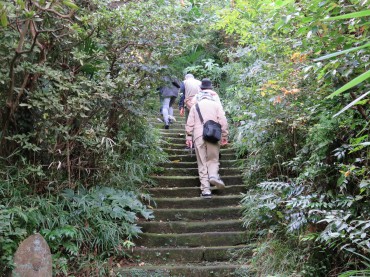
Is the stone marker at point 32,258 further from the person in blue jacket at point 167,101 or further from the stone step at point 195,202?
the person in blue jacket at point 167,101

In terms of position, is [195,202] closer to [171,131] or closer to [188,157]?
[188,157]

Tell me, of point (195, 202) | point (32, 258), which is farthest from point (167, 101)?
point (32, 258)

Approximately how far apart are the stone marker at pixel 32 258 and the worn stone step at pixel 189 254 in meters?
1.54

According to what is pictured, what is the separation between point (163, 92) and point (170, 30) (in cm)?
340

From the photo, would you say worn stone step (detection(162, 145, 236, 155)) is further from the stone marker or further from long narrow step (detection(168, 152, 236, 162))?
the stone marker

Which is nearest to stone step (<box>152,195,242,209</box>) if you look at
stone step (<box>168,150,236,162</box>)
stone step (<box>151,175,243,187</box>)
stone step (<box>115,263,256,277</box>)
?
stone step (<box>151,175,243,187</box>)

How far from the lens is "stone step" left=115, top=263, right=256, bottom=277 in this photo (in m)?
4.82

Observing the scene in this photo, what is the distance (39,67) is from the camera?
459 cm

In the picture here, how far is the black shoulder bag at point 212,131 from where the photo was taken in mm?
6695

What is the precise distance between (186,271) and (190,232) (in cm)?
94

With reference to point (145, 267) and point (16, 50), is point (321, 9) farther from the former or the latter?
point (145, 267)

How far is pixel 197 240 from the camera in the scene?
5582mm

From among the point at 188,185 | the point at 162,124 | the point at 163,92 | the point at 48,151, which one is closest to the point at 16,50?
the point at 48,151

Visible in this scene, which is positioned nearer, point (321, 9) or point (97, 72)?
point (321, 9)
